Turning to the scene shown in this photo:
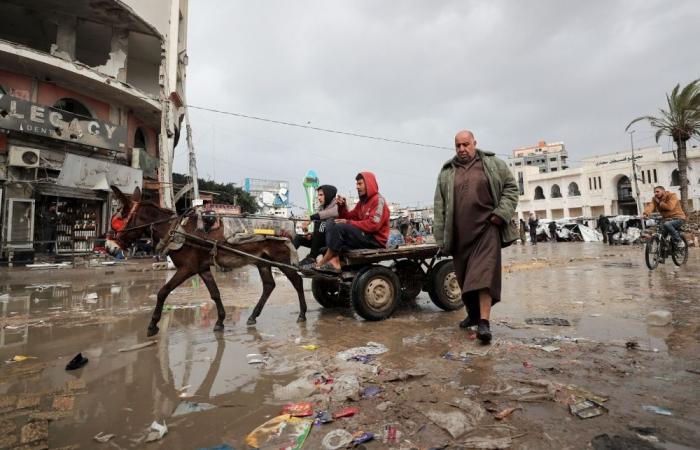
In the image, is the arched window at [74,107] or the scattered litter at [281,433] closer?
the scattered litter at [281,433]

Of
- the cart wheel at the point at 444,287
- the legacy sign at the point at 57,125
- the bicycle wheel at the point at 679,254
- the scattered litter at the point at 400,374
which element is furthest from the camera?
the legacy sign at the point at 57,125

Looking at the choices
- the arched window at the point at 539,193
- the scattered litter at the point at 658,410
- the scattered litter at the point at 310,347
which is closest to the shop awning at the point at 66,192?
the scattered litter at the point at 310,347

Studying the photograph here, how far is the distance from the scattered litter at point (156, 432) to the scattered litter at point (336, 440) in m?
0.91

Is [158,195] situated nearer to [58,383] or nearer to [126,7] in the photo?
[126,7]

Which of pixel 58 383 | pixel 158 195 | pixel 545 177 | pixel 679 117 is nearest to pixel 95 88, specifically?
pixel 158 195

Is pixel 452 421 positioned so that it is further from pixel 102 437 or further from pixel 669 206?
pixel 669 206

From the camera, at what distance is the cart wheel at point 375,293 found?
15.5 feet

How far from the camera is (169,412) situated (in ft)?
8.11

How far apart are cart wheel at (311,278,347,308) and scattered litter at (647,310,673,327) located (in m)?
3.74

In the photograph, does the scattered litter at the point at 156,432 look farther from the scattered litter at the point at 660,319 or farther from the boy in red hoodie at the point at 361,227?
the scattered litter at the point at 660,319

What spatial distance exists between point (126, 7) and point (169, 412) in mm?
19430

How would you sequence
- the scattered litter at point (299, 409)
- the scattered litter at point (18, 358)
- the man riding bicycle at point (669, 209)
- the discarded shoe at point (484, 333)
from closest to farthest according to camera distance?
the scattered litter at point (299, 409)
the discarded shoe at point (484, 333)
the scattered litter at point (18, 358)
the man riding bicycle at point (669, 209)

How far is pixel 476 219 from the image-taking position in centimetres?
384

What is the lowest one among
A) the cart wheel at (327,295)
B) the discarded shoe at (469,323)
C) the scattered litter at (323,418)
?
the scattered litter at (323,418)
